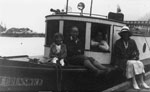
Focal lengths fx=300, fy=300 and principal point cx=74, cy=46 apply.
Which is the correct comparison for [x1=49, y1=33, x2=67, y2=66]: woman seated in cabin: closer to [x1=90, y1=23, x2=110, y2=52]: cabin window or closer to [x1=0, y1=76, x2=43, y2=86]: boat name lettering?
[x1=0, y1=76, x2=43, y2=86]: boat name lettering

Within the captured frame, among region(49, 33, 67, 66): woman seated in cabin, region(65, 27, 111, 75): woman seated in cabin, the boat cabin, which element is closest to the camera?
region(49, 33, 67, 66): woman seated in cabin

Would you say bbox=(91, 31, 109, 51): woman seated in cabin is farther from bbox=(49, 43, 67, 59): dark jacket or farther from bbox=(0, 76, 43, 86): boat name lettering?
bbox=(0, 76, 43, 86): boat name lettering

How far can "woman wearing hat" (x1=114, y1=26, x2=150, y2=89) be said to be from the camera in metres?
6.93

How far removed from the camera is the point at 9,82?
19.2 feet

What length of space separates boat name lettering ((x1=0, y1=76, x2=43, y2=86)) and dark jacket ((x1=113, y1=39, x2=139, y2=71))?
207cm

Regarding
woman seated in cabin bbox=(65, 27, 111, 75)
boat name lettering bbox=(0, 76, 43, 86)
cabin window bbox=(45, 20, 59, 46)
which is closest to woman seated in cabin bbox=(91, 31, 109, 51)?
woman seated in cabin bbox=(65, 27, 111, 75)

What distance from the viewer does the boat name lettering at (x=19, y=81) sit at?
5805mm

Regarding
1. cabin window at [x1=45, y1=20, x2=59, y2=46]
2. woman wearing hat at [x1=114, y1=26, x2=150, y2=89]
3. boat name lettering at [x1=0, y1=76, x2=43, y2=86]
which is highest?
cabin window at [x1=45, y1=20, x2=59, y2=46]

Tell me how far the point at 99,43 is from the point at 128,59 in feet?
2.63

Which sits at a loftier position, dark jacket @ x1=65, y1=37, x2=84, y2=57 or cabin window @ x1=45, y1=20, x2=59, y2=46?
cabin window @ x1=45, y1=20, x2=59, y2=46

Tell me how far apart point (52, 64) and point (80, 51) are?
0.84m

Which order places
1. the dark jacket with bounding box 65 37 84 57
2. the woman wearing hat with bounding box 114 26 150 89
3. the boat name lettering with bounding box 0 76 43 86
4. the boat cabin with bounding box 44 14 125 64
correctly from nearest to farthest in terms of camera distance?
the boat name lettering with bounding box 0 76 43 86, the dark jacket with bounding box 65 37 84 57, the woman wearing hat with bounding box 114 26 150 89, the boat cabin with bounding box 44 14 125 64

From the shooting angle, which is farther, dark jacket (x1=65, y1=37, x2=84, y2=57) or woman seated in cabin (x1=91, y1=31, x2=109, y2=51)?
woman seated in cabin (x1=91, y1=31, x2=109, y2=51)

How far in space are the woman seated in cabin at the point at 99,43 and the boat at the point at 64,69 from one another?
0.09 meters
